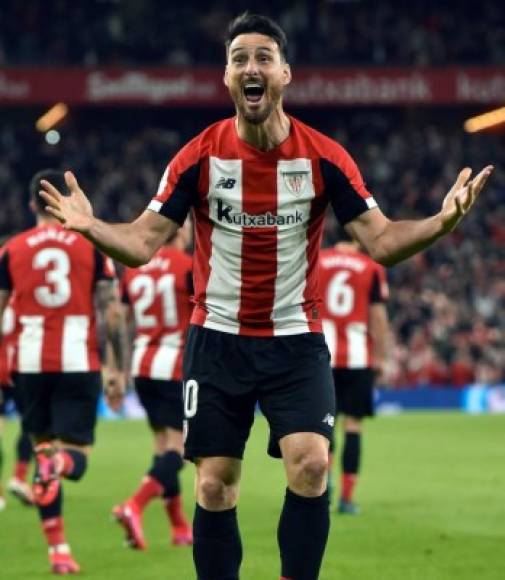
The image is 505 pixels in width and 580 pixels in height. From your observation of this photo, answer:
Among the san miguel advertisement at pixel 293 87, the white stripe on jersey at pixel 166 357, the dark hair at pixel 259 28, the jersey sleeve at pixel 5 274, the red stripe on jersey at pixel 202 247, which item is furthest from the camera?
the san miguel advertisement at pixel 293 87

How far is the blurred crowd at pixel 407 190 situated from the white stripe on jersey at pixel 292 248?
18323 millimetres

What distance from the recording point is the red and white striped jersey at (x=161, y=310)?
9250mm

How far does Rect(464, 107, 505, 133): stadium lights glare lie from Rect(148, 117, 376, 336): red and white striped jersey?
28.3 metres

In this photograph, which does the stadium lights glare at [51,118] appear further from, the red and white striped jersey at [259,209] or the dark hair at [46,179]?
the red and white striped jersey at [259,209]

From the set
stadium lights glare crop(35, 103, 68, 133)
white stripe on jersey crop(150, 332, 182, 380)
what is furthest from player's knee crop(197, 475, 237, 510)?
stadium lights glare crop(35, 103, 68, 133)

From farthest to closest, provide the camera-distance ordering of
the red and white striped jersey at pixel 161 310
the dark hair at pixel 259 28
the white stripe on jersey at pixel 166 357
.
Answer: the red and white striped jersey at pixel 161 310
the white stripe on jersey at pixel 166 357
the dark hair at pixel 259 28

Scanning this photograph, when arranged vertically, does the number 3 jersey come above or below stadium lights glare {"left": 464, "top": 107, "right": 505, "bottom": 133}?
below

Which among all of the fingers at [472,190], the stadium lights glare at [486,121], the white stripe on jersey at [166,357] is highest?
the stadium lights glare at [486,121]

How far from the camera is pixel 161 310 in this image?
931cm

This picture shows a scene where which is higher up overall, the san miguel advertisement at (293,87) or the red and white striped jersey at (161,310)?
the san miguel advertisement at (293,87)

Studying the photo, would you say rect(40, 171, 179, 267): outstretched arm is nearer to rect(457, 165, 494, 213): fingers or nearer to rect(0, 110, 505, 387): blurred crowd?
rect(457, 165, 494, 213): fingers

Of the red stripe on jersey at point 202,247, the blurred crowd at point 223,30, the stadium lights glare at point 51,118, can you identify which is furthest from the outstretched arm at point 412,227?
the stadium lights glare at point 51,118

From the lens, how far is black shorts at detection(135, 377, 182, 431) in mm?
9039

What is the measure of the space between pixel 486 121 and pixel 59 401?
2647cm
